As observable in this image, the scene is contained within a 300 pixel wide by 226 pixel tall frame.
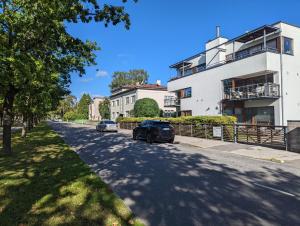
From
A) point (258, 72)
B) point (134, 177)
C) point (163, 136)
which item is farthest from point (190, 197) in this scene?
point (258, 72)

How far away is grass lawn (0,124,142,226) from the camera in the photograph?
4.68 m

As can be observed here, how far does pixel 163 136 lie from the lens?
1855 cm

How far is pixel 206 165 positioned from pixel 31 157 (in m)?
7.39

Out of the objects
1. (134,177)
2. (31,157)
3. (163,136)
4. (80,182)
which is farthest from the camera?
(163,136)

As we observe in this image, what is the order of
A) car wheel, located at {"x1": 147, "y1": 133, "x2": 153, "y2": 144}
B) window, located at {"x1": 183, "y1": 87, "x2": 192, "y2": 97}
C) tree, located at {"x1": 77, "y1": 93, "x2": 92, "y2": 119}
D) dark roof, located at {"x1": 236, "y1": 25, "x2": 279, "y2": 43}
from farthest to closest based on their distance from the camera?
tree, located at {"x1": 77, "y1": 93, "x2": 92, "y2": 119}, window, located at {"x1": 183, "y1": 87, "x2": 192, "y2": 97}, dark roof, located at {"x1": 236, "y1": 25, "x2": 279, "y2": 43}, car wheel, located at {"x1": 147, "y1": 133, "x2": 153, "y2": 144}

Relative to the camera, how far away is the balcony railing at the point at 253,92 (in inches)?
886

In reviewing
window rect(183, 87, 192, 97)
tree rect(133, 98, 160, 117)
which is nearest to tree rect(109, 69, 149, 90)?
tree rect(133, 98, 160, 117)

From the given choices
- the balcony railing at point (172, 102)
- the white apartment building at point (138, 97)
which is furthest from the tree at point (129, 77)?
the balcony railing at point (172, 102)

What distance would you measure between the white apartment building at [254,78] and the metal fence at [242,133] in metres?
5.72

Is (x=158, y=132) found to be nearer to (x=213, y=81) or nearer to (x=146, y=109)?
(x=213, y=81)

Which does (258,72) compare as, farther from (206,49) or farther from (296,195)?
(296,195)

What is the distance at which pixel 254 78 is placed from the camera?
2544 centimetres

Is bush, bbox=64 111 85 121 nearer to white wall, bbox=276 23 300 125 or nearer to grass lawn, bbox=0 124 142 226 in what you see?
white wall, bbox=276 23 300 125

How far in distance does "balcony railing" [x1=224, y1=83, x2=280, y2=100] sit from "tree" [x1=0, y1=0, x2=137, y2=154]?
53.4 ft
